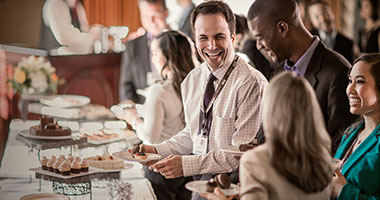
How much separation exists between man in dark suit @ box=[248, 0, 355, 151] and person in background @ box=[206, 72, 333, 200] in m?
0.81

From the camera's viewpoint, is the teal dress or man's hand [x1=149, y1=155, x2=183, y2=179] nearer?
the teal dress

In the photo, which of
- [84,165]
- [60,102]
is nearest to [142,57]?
[60,102]

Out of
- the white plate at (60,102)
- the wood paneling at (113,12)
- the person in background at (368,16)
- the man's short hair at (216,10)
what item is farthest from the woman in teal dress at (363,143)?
the person in background at (368,16)

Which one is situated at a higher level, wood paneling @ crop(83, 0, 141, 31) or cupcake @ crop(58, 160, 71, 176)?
wood paneling @ crop(83, 0, 141, 31)

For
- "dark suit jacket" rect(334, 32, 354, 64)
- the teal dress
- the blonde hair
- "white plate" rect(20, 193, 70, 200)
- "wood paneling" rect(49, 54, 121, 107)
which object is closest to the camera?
the blonde hair

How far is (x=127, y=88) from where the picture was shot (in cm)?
468

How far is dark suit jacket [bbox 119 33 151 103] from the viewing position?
180 inches

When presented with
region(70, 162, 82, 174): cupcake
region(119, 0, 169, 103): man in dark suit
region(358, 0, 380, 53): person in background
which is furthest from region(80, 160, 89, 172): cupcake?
region(358, 0, 380, 53): person in background

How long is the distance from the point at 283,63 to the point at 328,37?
333 cm

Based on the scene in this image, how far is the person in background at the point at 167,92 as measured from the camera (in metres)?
2.97

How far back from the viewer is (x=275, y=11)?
239 cm

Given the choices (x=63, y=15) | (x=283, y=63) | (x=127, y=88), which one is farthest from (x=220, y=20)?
(x=63, y=15)

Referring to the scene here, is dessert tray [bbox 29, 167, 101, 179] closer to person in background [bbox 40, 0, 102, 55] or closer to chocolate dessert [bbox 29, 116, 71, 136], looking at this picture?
chocolate dessert [bbox 29, 116, 71, 136]

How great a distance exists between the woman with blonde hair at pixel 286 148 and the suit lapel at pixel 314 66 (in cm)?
93
